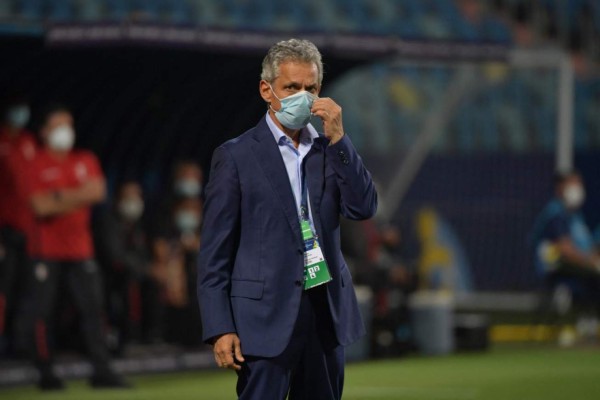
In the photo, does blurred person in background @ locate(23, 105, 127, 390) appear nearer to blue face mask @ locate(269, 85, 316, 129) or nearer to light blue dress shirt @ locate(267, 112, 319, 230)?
light blue dress shirt @ locate(267, 112, 319, 230)

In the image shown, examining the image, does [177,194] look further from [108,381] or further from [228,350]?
[228,350]

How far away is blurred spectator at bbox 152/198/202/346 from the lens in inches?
494

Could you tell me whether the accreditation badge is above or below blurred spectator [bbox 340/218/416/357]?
above

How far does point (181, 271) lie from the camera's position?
41.6 feet

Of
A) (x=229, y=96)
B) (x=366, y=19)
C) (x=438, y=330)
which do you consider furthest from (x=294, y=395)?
(x=366, y=19)

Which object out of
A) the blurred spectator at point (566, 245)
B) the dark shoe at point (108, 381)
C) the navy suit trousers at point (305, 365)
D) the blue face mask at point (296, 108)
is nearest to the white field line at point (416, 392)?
the dark shoe at point (108, 381)

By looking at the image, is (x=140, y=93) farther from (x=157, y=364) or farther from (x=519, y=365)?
(x=519, y=365)

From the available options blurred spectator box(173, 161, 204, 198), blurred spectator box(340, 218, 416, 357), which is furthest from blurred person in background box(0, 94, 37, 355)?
blurred spectator box(340, 218, 416, 357)

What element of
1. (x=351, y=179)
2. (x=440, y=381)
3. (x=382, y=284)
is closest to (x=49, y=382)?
(x=440, y=381)

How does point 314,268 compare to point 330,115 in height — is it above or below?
below

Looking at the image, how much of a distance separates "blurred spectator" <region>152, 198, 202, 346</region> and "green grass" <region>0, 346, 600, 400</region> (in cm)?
66

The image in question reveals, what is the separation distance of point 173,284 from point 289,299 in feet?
26.5

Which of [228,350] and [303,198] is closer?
[228,350]

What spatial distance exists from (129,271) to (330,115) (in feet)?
24.3
